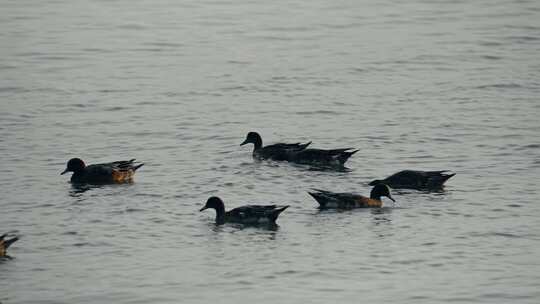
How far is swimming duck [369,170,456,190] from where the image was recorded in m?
26.4

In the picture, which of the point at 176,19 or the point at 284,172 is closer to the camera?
the point at 284,172

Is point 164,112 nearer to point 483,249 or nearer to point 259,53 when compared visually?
point 259,53

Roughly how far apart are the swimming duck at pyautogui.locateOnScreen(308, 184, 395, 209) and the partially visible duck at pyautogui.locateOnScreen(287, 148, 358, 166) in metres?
3.58

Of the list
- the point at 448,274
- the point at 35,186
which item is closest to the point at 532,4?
the point at 35,186

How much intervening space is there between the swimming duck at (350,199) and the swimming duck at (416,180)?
120cm

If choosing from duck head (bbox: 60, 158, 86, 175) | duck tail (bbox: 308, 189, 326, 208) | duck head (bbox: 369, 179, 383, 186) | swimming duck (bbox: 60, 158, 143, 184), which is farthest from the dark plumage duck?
duck head (bbox: 60, 158, 86, 175)

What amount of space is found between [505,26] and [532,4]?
167 inches

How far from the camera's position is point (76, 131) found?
3278 cm

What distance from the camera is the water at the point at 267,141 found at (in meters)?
20.7

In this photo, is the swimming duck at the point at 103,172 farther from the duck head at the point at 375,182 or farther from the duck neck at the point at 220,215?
the duck head at the point at 375,182

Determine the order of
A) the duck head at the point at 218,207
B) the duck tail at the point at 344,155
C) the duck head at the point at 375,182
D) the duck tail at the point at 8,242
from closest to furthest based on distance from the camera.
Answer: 1. the duck tail at the point at 8,242
2. the duck head at the point at 218,207
3. the duck head at the point at 375,182
4. the duck tail at the point at 344,155

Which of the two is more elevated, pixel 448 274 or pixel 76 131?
pixel 76 131

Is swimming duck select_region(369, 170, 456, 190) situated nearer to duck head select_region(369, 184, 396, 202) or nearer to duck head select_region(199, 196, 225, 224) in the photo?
duck head select_region(369, 184, 396, 202)

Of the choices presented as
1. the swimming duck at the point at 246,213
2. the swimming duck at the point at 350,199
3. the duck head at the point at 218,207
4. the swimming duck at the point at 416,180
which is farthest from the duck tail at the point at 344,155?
the duck head at the point at 218,207
